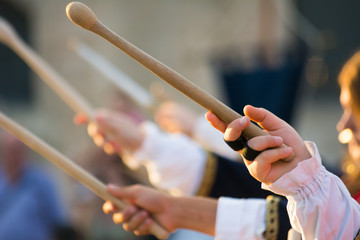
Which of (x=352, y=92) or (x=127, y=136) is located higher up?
(x=352, y=92)

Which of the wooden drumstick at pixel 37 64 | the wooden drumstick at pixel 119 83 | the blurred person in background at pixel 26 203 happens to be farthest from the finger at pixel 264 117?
the blurred person in background at pixel 26 203

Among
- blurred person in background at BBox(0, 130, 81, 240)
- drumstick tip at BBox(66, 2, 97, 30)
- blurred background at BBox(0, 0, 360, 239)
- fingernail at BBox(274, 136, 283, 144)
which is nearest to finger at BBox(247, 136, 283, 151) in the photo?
fingernail at BBox(274, 136, 283, 144)

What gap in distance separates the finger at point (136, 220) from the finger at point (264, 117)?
1.28 ft

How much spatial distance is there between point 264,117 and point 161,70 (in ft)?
0.53

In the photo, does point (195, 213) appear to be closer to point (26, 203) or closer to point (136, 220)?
point (136, 220)

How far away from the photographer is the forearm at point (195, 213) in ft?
3.51

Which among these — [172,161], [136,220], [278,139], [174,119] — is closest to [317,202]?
[278,139]

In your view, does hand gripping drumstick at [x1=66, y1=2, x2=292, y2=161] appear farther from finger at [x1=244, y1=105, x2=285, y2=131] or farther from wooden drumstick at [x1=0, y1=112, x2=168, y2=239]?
wooden drumstick at [x1=0, y1=112, x2=168, y2=239]

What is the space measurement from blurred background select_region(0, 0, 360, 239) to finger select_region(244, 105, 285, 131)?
5.12 feet

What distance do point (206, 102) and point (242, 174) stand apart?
781 millimetres

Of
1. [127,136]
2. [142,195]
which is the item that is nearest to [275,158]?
[142,195]

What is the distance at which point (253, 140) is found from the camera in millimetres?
745

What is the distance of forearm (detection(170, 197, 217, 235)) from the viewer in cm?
107

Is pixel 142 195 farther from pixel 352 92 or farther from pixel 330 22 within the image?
pixel 330 22
